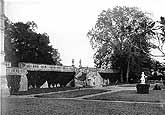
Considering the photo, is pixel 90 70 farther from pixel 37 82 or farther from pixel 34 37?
pixel 34 37

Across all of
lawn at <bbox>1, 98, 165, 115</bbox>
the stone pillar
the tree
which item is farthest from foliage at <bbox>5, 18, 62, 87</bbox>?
lawn at <bbox>1, 98, 165, 115</bbox>

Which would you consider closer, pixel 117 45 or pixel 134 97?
pixel 134 97

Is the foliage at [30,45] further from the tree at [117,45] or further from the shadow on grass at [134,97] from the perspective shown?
the shadow on grass at [134,97]

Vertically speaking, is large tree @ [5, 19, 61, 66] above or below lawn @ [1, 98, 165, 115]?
above

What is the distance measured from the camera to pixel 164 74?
76.8 ft

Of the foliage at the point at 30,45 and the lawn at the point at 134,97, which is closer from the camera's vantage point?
the lawn at the point at 134,97

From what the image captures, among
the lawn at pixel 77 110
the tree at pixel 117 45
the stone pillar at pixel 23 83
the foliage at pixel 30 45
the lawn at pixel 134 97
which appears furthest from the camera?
the foliage at pixel 30 45

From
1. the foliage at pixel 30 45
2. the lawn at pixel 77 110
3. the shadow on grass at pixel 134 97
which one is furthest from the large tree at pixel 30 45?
the lawn at pixel 77 110

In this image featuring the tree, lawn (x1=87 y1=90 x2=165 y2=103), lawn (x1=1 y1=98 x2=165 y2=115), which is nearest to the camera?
lawn (x1=1 y1=98 x2=165 y2=115)

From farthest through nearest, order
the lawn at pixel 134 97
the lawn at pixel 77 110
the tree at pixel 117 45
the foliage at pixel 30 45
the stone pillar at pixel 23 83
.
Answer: the foliage at pixel 30 45 < the tree at pixel 117 45 < the stone pillar at pixel 23 83 < the lawn at pixel 134 97 < the lawn at pixel 77 110

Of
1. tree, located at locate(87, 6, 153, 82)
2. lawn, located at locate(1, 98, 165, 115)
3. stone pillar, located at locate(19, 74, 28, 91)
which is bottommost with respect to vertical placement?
lawn, located at locate(1, 98, 165, 115)

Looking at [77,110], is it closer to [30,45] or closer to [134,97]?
[134,97]

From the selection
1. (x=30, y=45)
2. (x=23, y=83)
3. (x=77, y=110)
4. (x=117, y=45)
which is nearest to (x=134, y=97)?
(x=77, y=110)

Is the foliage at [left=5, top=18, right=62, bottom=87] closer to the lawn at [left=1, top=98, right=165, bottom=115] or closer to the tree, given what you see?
the tree
